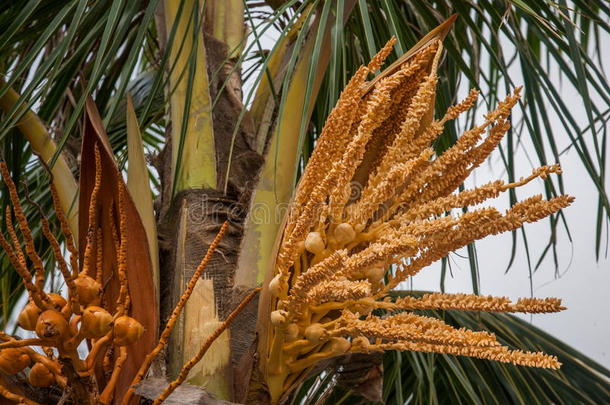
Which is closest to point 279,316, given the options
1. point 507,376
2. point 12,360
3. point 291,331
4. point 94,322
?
point 291,331

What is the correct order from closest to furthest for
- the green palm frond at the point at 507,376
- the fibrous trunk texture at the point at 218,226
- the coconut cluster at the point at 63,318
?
the coconut cluster at the point at 63,318 → the fibrous trunk texture at the point at 218,226 → the green palm frond at the point at 507,376

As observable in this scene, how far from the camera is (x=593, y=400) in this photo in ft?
6.70

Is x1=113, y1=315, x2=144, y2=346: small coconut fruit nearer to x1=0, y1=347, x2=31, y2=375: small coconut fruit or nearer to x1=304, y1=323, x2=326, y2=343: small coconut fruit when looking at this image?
x1=0, y1=347, x2=31, y2=375: small coconut fruit

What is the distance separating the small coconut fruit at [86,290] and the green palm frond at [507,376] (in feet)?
3.14

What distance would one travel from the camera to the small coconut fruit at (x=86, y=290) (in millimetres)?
1013

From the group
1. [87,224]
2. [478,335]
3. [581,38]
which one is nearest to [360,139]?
[478,335]

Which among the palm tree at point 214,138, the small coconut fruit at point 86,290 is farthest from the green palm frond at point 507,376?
the small coconut fruit at point 86,290

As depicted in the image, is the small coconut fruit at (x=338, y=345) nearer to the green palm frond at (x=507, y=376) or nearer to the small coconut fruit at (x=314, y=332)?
the small coconut fruit at (x=314, y=332)

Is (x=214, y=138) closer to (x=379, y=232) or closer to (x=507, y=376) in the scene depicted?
(x=379, y=232)

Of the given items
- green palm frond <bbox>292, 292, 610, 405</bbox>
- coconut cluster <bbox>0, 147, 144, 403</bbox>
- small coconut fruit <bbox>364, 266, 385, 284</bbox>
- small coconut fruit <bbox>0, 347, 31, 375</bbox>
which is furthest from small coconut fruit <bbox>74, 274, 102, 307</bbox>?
green palm frond <bbox>292, 292, 610, 405</bbox>

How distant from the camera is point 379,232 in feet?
3.78

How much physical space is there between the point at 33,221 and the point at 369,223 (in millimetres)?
1347

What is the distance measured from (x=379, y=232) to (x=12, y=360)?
1.71ft

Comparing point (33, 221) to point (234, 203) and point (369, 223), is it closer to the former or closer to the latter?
point (234, 203)
